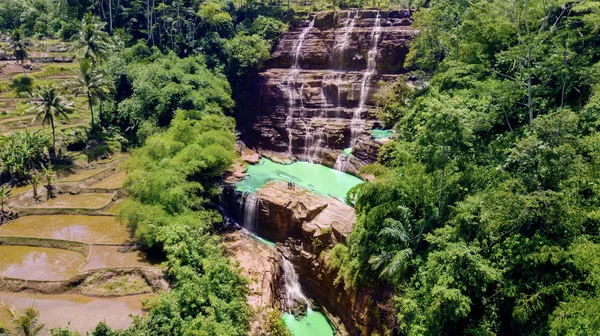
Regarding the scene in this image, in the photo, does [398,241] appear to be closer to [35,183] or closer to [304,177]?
[304,177]

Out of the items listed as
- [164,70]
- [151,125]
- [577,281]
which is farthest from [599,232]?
[164,70]

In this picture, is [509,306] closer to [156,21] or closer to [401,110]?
[401,110]

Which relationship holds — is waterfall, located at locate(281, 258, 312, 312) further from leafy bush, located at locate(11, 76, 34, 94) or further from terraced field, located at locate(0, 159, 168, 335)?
leafy bush, located at locate(11, 76, 34, 94)

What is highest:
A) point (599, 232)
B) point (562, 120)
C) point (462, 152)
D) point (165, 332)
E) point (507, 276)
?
point (562, 120)

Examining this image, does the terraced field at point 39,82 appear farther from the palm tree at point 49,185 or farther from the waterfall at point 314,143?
the waterfall at point 314,143

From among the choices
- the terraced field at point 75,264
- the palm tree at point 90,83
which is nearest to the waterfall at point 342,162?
the terraced field at point 75,264

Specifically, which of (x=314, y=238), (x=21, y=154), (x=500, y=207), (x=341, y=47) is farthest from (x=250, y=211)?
(x=341, y=47)
